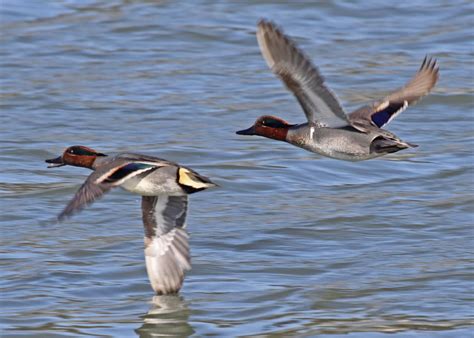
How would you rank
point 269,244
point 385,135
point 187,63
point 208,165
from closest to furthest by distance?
point 385,135 → point 269,244 → point 208,165 → point 187,63

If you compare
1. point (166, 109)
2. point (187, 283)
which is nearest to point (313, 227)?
point (187, 283)

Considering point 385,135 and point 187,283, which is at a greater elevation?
point 385,135

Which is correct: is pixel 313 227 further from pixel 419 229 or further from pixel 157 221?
pixel 157 221

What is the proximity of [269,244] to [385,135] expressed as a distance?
149 centimetres

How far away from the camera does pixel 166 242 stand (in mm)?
10055

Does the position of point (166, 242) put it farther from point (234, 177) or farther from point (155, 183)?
point (234, 177)

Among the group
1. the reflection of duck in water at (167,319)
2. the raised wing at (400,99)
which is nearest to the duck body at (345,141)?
the raised wing at (400,99)

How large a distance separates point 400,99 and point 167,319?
2.62 m

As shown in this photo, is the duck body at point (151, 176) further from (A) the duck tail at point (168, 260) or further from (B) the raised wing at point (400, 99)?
(B) the raised wing at point (400, 99)

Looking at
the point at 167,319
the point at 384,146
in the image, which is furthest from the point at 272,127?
the point at 167,319

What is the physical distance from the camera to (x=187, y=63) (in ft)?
53.7

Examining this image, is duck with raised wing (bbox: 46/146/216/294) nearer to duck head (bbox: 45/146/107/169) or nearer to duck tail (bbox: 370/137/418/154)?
duck head (bbox: 45/146/107/169)

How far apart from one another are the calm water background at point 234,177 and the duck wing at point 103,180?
3.02ft

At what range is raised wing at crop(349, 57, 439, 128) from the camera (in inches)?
421
